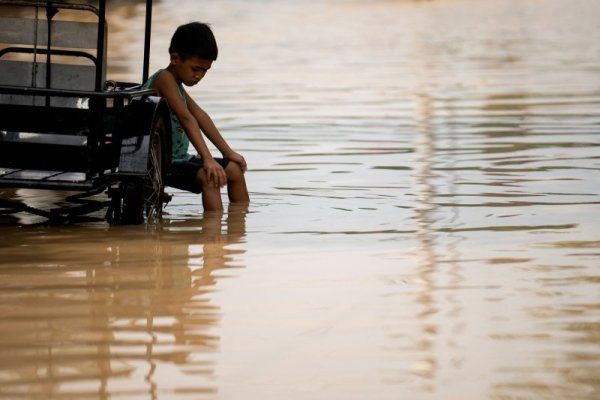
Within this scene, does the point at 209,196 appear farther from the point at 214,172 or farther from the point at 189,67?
the point at 189,67

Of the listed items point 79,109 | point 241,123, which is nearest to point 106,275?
point 79,109

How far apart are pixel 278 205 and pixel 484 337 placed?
3877mm

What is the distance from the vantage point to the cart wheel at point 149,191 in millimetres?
8438

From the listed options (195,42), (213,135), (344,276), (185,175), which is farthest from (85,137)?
(344,276)

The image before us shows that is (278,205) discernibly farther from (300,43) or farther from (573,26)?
(573,26)

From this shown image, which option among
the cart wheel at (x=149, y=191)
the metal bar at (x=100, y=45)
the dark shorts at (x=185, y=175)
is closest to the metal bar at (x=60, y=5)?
the metal bar at (x=100, y=45)

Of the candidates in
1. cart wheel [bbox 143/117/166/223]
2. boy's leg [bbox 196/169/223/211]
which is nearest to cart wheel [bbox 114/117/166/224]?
cart wheel [bbox 143/117/166/223]

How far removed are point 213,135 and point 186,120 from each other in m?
0.38

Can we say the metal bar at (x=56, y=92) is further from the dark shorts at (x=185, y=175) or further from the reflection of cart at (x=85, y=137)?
the dark shorts at (x=185, y=175)

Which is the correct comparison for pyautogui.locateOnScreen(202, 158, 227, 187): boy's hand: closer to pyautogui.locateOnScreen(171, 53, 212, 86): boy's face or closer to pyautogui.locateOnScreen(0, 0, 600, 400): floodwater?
pyautogui.locateOnScreen(0, 0, 600, 400): floodwater

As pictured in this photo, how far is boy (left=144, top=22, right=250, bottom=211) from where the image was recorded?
8.71 metres

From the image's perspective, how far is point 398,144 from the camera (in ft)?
43.1

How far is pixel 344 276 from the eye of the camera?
23.0ft

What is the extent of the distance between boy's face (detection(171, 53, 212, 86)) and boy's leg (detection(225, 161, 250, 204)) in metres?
0.67
